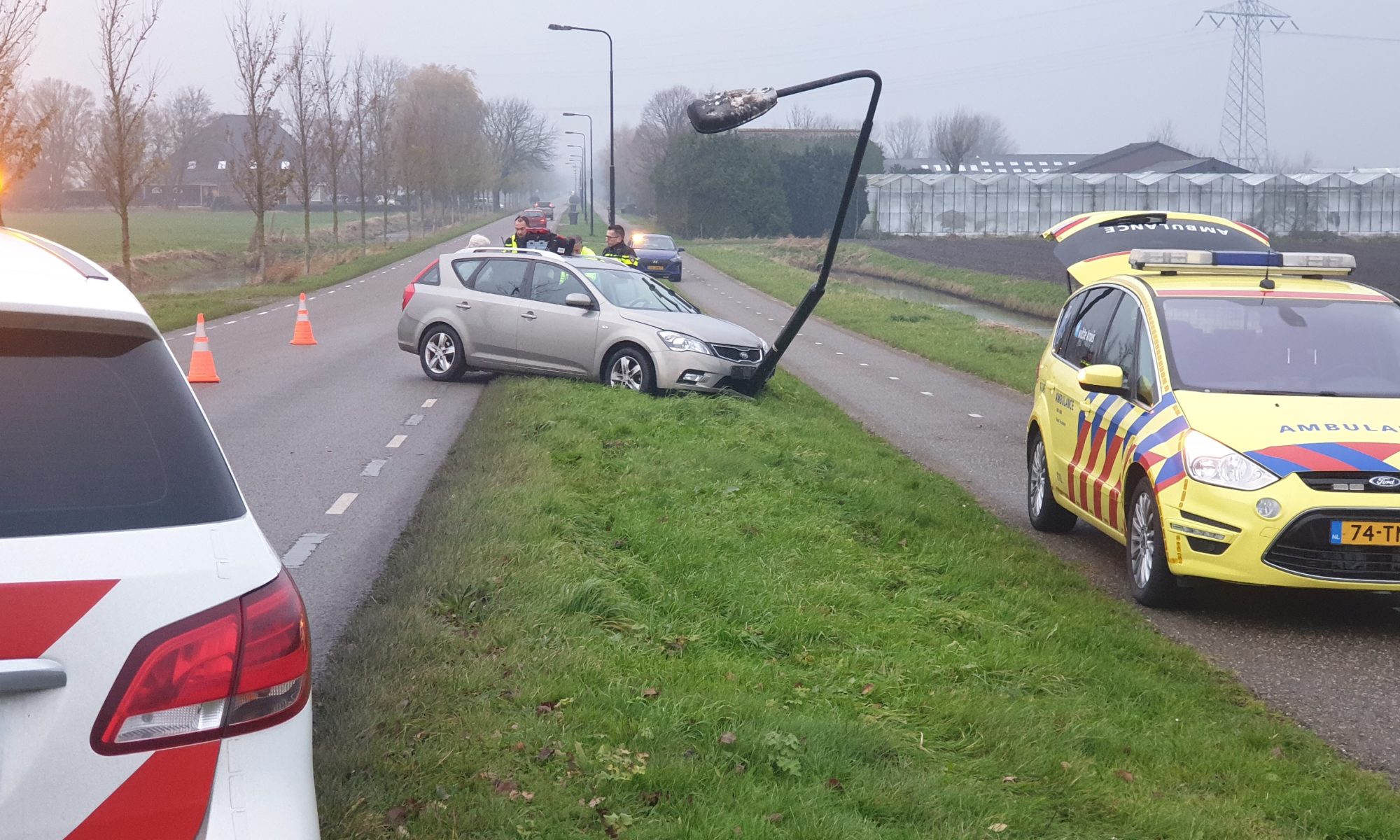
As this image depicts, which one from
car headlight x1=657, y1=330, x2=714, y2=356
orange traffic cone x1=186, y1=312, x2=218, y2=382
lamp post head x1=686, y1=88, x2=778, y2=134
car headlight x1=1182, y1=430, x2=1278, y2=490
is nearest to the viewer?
car headlight x1=1182, y1=430, x2=1278, y2=490

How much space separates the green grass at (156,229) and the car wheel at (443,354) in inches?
870

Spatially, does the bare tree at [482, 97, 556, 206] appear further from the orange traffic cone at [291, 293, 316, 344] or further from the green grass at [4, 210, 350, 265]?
the orange traffic cone at [291, 293, 316, 344]

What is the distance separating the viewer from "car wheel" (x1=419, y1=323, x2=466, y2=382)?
57.6 ft

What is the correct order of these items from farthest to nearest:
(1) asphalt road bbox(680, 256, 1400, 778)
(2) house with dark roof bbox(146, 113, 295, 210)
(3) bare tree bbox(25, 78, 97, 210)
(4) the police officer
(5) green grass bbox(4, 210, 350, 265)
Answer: (2) house with dark roof bbox(146, 113, 295, 210)
(3) bare tree bbox(25, 78, 97, 210)
(5) green grass bbox(4, 210, 350, 265)
(4) the police officer
(1) asphalt road bbox(680, 256, 1400, 778)

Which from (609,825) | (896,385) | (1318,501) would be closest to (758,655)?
(609,825)

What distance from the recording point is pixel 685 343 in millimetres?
15594

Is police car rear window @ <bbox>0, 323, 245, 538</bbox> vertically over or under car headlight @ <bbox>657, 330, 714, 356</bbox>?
over

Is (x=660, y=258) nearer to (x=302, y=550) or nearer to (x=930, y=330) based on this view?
(x=930, y=330)

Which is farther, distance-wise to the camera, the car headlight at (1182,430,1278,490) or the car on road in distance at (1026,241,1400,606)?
the car headlight at (1182,430,1278,490)

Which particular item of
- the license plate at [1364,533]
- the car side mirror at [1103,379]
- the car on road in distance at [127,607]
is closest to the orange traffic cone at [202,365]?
the car side mirror at [1103,379]

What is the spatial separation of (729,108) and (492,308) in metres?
6.60

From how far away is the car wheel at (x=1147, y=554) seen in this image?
24.4 feet

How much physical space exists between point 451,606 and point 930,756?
2497mm

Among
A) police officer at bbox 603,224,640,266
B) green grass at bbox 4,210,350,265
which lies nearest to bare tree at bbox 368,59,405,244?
green grass at bbox 4,210,350,265
